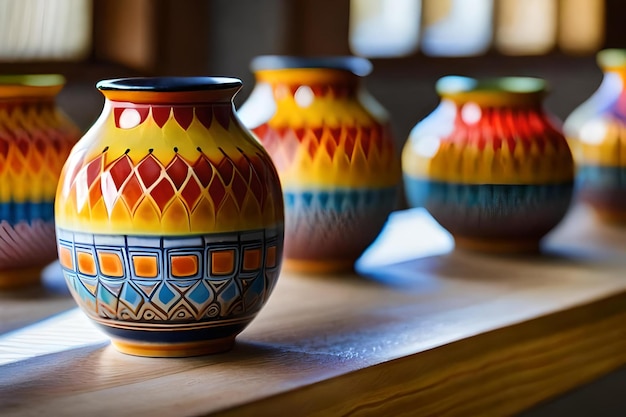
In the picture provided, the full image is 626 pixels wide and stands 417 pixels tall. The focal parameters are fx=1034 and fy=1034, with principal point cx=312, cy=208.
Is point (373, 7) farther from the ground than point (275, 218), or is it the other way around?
point (373, 7)

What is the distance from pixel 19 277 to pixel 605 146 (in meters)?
0.62

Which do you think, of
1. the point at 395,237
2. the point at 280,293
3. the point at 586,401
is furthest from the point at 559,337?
the point at 395,237

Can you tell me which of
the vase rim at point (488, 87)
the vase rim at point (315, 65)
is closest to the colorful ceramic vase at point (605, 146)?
the vase rim at point (488, 87)

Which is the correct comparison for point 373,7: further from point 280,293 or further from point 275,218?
point 275,218

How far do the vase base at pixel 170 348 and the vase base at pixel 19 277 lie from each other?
176 mm

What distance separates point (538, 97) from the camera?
0.94m

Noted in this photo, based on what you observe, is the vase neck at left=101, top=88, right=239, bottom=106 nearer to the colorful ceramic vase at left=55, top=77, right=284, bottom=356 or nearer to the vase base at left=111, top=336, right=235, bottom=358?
the colorful ceramic vase at left=55, top=77, right=284, bottom=356

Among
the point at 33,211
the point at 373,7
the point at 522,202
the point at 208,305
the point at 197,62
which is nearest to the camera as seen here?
the point at 208,305

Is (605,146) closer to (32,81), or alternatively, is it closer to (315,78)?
(315,78)

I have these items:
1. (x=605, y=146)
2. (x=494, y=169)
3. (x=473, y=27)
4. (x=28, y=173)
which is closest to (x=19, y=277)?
(x=28, y=173)

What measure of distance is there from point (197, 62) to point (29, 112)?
562 millimetres

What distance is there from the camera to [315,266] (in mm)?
830

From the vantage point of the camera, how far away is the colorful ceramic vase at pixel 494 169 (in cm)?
91

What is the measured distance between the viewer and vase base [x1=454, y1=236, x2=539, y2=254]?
3.08 ft
